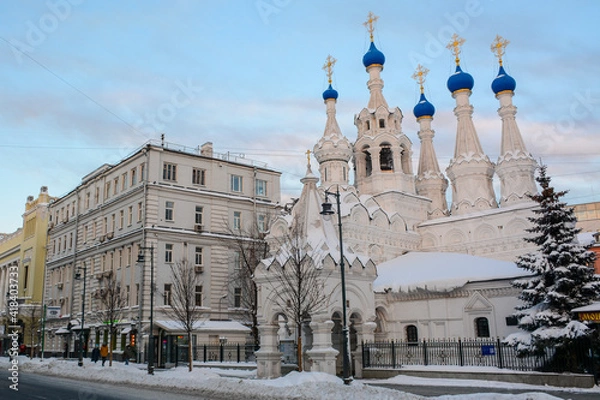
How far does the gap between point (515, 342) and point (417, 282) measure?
10.4 m

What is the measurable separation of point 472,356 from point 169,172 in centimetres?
2710

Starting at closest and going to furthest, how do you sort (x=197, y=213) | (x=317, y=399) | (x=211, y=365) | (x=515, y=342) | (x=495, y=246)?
(x=317, y=399), (x=515, y=342), (x=211, y=365), (x=495, y=246), (x=197, y=213)

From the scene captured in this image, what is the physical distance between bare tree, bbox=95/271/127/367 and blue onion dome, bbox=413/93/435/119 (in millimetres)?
31058

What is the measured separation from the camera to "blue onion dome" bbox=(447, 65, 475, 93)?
48969 millimetres

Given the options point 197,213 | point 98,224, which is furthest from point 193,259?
point 98,224

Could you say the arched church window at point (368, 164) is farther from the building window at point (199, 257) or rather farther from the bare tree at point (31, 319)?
the bare tree at point (31, 319)

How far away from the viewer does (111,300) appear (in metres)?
Answer: 36.6

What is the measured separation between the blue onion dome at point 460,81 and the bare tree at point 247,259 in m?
20.2

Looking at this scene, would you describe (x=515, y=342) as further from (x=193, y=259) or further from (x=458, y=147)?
(x=458, y=147)

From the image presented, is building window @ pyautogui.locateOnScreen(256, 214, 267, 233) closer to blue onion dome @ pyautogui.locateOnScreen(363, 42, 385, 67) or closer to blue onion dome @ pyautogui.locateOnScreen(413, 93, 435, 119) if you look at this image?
blue onion dome @ pyautogui.locateOnScreen(363, 42, 385, 67)

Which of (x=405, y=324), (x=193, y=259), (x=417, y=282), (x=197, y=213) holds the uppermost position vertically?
(x=197, y=213)

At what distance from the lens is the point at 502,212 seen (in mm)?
39656

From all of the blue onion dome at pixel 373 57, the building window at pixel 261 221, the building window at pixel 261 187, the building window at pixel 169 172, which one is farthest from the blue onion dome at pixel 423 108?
the building window at pixel 169 172

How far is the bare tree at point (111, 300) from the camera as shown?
37847 mm
